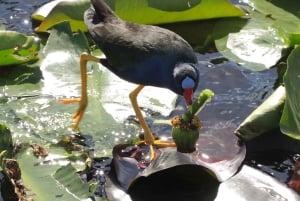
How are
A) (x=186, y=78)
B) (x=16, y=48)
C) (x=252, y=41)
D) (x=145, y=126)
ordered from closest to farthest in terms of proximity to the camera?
(x=186, y=78)
(x=145, y=126)
(x=16, y=48)
(x=252, y=41)

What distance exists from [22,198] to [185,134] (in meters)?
0.51

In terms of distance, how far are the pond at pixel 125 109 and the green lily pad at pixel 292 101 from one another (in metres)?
0.25

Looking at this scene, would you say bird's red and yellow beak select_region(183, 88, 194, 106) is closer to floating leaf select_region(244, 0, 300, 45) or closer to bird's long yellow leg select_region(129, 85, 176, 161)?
bird's long yellow leg select_region(129, 85, 176, 161)

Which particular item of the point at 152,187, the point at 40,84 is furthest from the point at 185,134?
the point at 40,84

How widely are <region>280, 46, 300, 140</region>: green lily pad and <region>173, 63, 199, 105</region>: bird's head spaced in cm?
30

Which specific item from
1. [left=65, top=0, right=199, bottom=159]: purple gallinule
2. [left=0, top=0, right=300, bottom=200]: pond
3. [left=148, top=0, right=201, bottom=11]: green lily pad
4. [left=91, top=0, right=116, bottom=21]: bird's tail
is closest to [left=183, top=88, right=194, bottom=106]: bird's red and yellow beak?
[left=65, top=0, right=199, bottom=159]: purple gallinule

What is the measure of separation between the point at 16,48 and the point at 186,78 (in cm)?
70

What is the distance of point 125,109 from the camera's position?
8.34ft

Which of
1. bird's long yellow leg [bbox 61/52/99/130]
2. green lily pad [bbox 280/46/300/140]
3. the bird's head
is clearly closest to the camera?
green lily pad [bbox 280/46/300/140]

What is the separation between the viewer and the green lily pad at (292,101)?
2.08 m

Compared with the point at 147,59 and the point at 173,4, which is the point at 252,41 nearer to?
the point at 173,4

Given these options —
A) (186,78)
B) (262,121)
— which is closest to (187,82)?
(186,78)

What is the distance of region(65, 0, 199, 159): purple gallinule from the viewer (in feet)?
7.68

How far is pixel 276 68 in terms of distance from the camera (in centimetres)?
289
